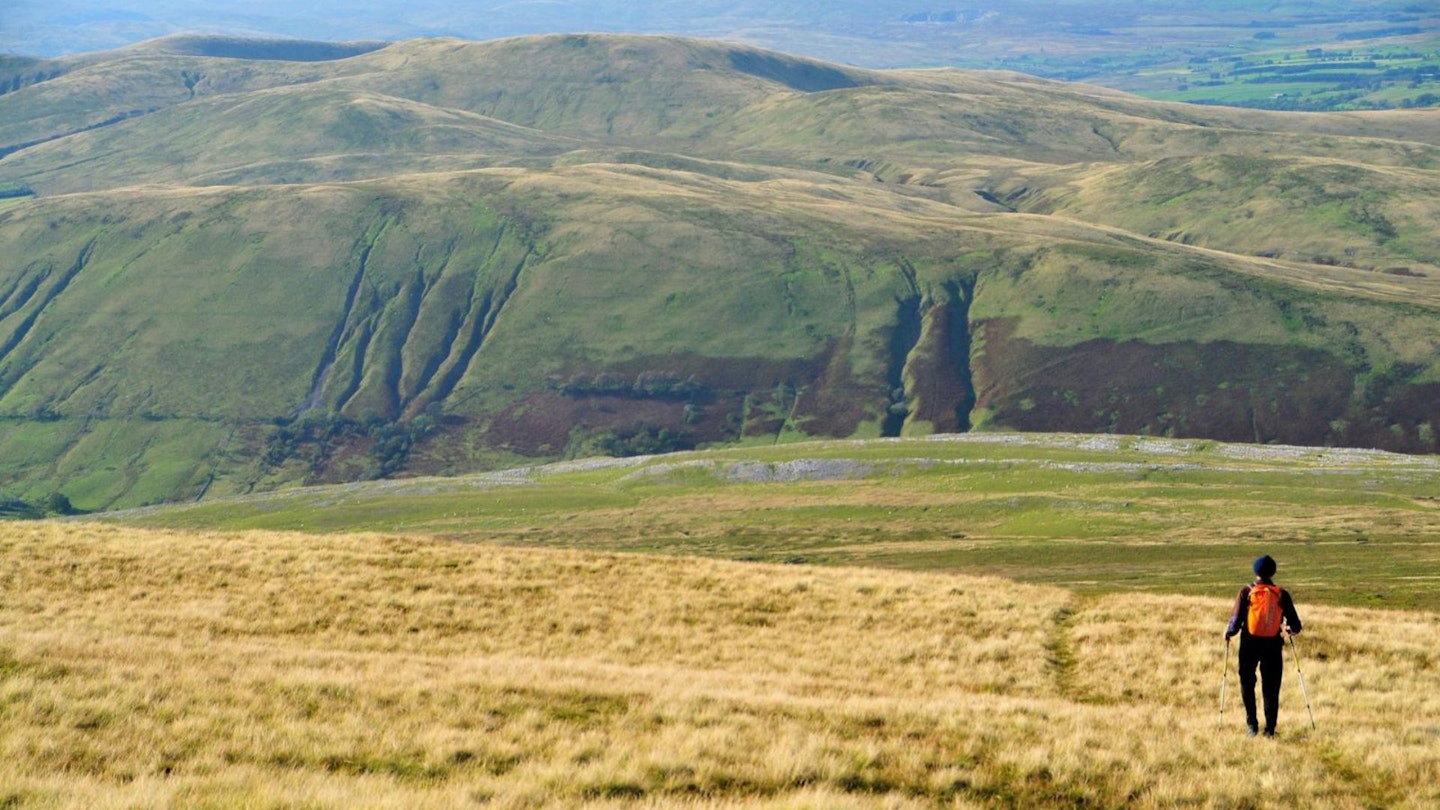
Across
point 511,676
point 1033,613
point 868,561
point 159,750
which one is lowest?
point 868,561

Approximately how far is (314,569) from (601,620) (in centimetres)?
1267

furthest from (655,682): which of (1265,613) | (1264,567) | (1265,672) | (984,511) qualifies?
(984,511)

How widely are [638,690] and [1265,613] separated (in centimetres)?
1349

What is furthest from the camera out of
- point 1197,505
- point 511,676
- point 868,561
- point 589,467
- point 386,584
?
point 589,467

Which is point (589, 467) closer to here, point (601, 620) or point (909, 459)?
point (909, 459)

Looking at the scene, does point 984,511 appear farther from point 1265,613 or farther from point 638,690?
point 638,690

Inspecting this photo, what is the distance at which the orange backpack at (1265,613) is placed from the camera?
24.5m

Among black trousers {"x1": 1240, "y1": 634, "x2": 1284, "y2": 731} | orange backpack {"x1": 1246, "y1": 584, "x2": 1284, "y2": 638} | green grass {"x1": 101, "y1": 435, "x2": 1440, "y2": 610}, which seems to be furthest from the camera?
green grass {"x1": 101, "y1": 435, "x2": 1440, "y2": 610}

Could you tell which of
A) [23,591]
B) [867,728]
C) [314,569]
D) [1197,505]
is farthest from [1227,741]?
[1197,505]

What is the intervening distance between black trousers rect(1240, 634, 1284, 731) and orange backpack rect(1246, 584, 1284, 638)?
0.26m

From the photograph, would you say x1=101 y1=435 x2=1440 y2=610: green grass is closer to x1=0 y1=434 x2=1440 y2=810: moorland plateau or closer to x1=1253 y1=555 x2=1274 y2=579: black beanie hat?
x1=0 y1=434 x2=1440 y2=810: moorland plateau

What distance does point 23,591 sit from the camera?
40375mm

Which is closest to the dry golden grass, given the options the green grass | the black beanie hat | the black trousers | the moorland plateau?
the moorland plateau

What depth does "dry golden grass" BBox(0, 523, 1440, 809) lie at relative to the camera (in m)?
20.0
